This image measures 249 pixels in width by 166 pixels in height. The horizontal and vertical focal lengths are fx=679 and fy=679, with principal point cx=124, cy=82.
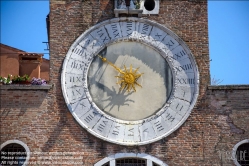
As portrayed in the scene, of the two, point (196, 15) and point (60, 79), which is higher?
point (196, 15)

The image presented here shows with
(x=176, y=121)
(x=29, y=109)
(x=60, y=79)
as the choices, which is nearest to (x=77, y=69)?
Answer: (x=60, y=79)

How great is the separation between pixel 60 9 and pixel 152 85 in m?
3.38

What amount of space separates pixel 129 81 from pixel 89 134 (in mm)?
1876

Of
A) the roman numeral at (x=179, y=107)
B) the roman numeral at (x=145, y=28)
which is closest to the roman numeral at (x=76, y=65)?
the roman numeral at (x=145, y=28)

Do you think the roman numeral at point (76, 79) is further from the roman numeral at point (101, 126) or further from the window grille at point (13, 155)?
the window grille at point (13, 155)

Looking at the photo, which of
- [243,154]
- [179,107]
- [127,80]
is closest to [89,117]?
[127,80]

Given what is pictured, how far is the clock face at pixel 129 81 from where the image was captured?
18.4 metres

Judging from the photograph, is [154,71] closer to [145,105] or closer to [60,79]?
[145,105]

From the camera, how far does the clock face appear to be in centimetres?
1836

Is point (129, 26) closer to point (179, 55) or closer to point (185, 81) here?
point (179, 55)

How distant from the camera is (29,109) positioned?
18.4m

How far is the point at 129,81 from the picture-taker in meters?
18.8

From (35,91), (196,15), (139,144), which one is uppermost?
(196,15)

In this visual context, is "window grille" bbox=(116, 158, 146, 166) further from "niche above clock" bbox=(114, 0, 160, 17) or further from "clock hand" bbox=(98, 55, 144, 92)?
"niche above clock" bbox=(114, 0, 160, 17)
